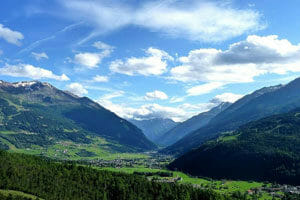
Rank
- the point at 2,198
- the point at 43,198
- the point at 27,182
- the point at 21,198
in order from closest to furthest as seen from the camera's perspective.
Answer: the point at 2,198 → the point at 21,198 → the point at 43,198 → the point at 27,182

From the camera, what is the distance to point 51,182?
197750mm

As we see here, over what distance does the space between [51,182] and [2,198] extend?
2018 inches

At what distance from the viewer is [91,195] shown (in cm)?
19762

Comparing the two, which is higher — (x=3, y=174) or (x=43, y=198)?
(x=3, y=174)

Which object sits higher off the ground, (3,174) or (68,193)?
(3,174)

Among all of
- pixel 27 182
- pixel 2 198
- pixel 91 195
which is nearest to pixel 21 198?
pixel 2 198

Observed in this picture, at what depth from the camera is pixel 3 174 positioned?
614 ft

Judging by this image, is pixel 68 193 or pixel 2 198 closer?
pixel 2 198

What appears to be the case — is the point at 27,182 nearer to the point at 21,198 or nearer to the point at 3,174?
the point at 3,174

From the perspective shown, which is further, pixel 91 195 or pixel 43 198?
pixel 91 195

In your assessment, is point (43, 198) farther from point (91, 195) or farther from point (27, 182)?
point (91, 195)

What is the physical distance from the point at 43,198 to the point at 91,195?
35.7 metres

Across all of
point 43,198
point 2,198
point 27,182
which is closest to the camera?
point 2,198

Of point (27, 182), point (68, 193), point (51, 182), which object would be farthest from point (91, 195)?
point (27, 182)
